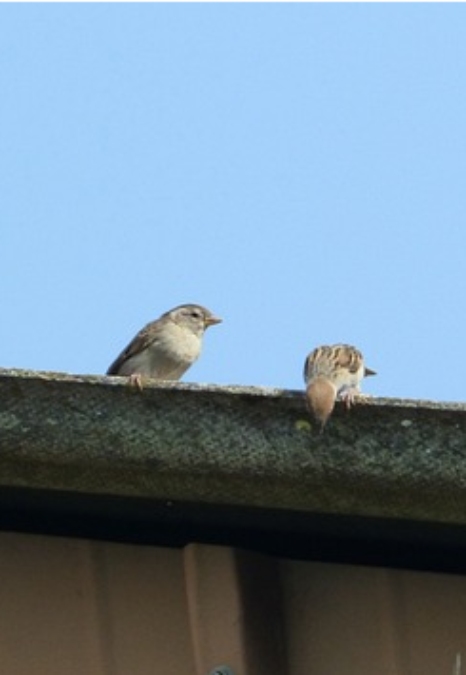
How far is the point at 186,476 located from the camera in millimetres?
3174

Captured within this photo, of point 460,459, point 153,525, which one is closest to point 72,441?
point 153,525

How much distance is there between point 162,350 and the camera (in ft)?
30.6

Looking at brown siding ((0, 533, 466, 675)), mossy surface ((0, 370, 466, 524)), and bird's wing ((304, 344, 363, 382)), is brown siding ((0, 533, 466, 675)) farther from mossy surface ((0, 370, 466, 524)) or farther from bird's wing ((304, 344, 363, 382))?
bird's wing ((304, 344, 363, 382))

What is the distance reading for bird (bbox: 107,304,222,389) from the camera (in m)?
9.30

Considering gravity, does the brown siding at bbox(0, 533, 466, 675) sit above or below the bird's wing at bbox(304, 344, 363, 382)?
below

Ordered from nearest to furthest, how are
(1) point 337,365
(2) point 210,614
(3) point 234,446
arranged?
(3) point 234,446 → (2) point 210,614 → (1) point 337,365

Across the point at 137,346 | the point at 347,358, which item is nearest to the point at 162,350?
the point at 137,346

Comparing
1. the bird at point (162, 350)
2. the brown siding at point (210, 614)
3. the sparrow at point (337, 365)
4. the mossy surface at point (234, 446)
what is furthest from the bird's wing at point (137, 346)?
the mossy surface at point (234, 446)

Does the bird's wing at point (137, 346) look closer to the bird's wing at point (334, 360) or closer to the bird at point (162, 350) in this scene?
the bird at point (162, 350)

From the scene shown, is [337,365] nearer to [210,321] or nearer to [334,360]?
[334,360]

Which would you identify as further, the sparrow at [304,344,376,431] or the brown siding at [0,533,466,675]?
the sparrow at [304,344,376,431]

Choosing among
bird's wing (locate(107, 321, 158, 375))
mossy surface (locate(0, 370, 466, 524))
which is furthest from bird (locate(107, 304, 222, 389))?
mossy surface (locate(0, 370, 466, 524))

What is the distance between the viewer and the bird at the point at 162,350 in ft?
30.5

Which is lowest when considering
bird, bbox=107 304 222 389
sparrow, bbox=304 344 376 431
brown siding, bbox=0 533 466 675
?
brown siding, bbox=0 533 466 675
